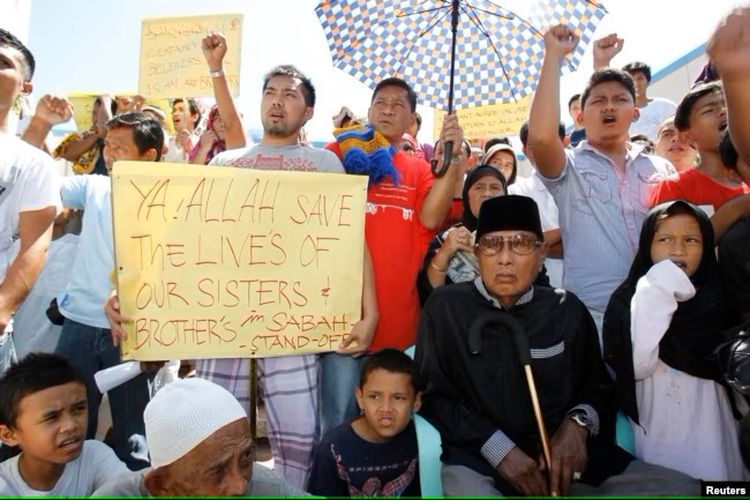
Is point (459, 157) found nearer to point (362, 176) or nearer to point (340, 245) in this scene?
point (362, 176)

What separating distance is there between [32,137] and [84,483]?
2.03 m

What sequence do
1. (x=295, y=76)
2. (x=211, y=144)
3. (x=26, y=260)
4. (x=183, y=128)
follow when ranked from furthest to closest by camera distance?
(x=183, y=128), (x=211, y=144), (x=295, y=76), (x=26, y=260)

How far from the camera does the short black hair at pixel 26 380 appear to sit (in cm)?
280

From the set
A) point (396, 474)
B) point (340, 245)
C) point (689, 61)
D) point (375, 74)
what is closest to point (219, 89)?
point (375, 74)

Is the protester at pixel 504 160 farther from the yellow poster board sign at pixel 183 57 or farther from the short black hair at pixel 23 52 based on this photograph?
the short black hair at pixel 23 52

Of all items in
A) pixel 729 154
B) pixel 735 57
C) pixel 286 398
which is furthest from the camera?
pixel 286 398

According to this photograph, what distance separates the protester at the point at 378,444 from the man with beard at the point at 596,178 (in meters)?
1.18

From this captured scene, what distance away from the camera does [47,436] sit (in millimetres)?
2748

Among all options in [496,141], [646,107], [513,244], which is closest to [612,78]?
[513,244]

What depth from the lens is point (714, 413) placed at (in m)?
2.92

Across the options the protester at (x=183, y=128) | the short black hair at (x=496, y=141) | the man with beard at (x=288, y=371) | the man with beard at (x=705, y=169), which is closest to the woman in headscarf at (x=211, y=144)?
the protester at (x=183, y=128)

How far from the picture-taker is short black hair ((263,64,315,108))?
381 cm

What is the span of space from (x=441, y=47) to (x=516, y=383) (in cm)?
230

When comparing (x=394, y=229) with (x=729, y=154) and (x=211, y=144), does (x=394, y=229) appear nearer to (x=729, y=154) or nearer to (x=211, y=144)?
(x=729, y=154)
